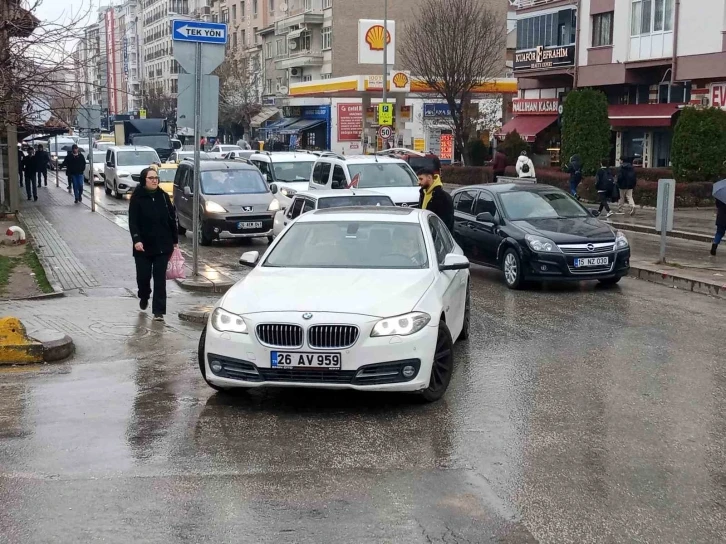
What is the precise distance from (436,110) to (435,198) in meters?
52.4

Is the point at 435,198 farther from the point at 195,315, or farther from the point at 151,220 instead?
the point at 151,220

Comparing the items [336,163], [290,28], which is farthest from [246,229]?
[290,28]

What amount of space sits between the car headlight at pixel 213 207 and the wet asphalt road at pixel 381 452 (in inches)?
419

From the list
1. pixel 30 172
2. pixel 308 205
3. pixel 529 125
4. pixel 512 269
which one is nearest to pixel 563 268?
→ pixel 512 269

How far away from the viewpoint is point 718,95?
123 feet

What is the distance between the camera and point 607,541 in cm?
488


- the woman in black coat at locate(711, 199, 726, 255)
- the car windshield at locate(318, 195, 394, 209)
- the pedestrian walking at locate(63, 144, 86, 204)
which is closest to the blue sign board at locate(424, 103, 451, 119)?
the pedestrian walking at locate(63, 144, 86, 204)

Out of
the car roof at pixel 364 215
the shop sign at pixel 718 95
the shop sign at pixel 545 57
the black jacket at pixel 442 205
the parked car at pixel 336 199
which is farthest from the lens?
the shop sign at pixel 545 57

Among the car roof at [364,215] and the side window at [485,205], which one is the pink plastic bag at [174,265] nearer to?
the car roof at [364,215]

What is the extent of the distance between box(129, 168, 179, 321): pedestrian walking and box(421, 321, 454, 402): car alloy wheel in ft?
16.1

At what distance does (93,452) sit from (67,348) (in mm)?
3520

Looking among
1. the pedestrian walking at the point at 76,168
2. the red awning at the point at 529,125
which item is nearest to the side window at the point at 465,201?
the pedestrian walking at the point at 76,168

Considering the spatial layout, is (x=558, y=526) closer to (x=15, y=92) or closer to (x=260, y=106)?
(x=15, y=92)

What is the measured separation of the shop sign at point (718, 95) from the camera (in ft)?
121
